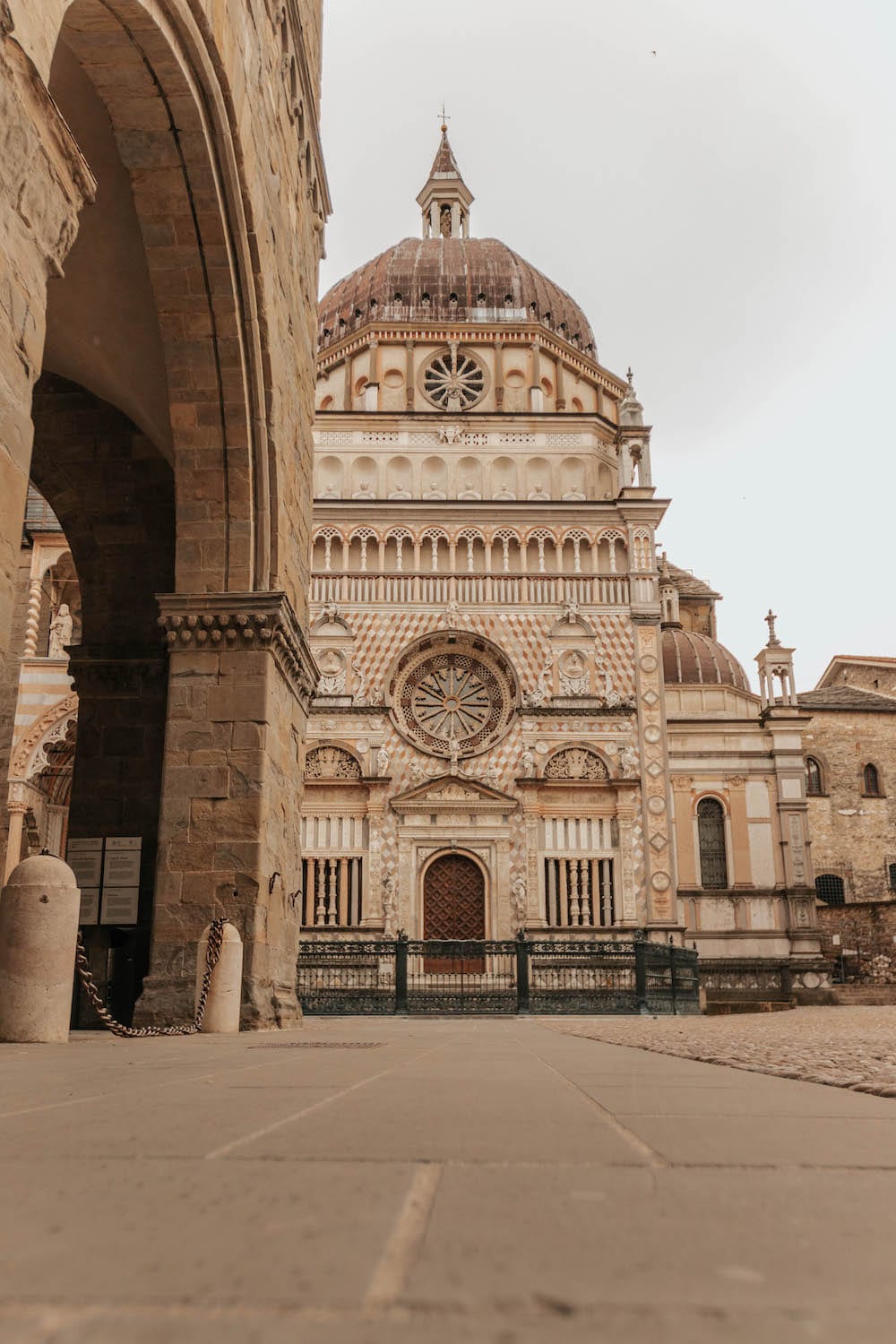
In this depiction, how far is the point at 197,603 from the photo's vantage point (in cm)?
863

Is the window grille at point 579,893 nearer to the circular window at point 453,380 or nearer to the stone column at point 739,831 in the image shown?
the stone column at point 739,831

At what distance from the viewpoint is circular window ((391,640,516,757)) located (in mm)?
26781

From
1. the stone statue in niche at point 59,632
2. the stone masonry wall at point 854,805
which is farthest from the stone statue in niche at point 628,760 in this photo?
the stone masonry wall at point 854,805

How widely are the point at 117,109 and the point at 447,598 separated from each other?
20357 mm

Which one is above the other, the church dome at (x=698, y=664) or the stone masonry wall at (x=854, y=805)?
the church dome at (x=698, y=664)

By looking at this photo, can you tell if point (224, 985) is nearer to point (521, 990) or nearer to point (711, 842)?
point (521, 990)

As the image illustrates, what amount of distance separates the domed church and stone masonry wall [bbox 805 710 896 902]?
344 inches

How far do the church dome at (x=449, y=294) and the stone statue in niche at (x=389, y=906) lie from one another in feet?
53.8

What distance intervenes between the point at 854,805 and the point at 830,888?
304 cm

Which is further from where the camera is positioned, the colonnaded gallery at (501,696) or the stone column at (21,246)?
the colonnaded gallery at (501,696)

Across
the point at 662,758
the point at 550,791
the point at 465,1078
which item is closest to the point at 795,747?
the point at 662,758

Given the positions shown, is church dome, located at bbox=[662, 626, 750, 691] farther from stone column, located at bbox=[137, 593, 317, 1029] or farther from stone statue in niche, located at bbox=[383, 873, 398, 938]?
stone column, located at bbox=[137, 593, 317, 1029]

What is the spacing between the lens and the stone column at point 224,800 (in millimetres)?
7961

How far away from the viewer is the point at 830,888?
125ft
